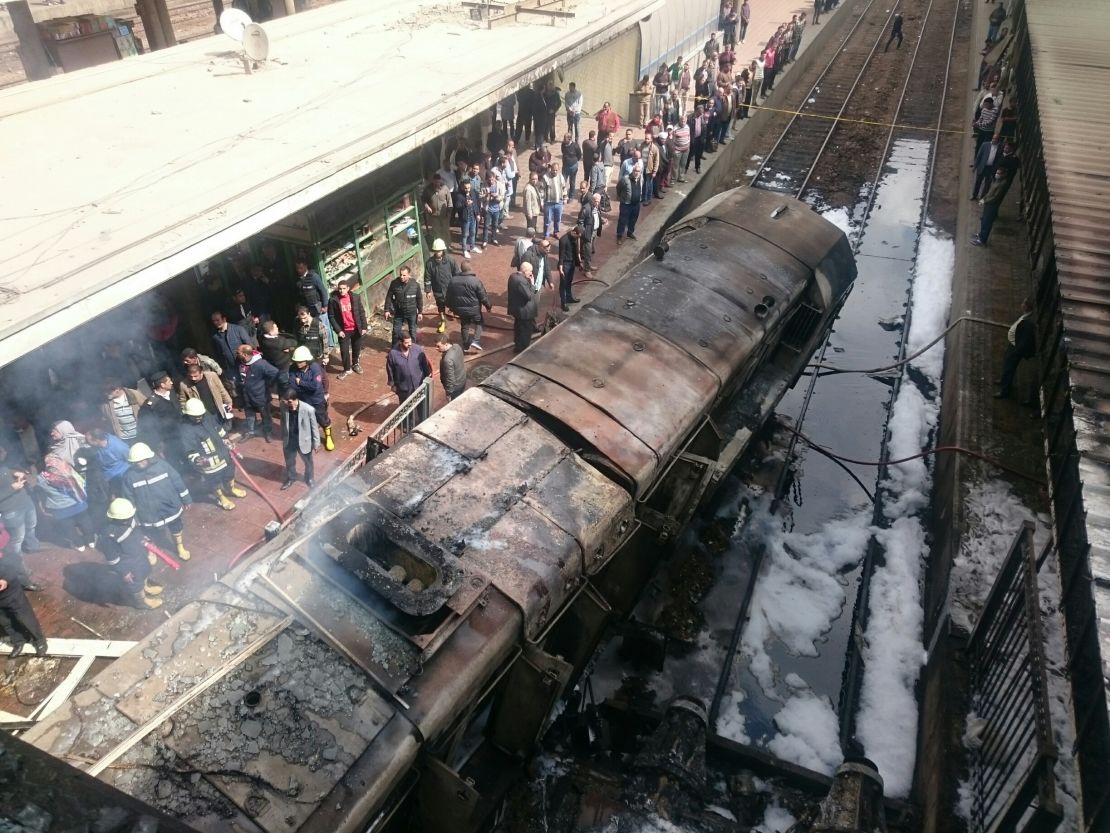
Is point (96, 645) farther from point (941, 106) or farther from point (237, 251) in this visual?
point (941, 106)

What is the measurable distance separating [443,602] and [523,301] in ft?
20.5

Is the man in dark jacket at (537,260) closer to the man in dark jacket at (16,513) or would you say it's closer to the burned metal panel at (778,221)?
the burned metal panel at (778,221)

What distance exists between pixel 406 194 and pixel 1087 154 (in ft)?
31.6

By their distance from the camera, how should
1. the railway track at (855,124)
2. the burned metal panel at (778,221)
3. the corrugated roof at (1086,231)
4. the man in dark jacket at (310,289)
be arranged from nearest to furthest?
1. the corrugated roof at (1086,231)
2. the burned metal panel at (778,221)
3. the man in dark jacket at (310,289)
4. the railway track at (855,124)

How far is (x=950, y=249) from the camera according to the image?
49.1 ft

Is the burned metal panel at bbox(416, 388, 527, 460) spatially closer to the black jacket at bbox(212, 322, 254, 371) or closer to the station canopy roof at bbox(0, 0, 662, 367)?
the station canopy roof at bbox(0, 0, 662, 367)

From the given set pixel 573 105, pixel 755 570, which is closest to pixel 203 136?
pixel 755 570

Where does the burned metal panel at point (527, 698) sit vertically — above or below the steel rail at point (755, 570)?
above

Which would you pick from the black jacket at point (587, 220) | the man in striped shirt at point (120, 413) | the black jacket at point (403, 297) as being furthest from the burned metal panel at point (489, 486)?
the black jacket at point (587, 220)

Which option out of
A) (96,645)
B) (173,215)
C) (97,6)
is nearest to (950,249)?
(173,215)

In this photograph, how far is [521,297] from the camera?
1026cm

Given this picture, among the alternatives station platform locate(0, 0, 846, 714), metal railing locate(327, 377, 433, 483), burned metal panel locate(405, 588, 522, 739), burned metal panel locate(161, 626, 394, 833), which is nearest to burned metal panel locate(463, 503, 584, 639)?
burned metal panel locate(405, 588, 522, 739)

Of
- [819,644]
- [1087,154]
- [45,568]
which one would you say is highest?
[1087,154]

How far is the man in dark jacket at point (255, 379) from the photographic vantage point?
27.9 ft
